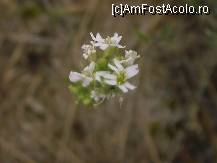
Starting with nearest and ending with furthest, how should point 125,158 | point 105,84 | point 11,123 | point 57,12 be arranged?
point 105,84 < point 125,158 < point 11,123 < point 57,12

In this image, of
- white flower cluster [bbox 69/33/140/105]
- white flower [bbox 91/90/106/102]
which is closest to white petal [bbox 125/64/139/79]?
white flower cluster [bbox 69/33/140/105]

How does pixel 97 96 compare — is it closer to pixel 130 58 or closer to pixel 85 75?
pixel 85 75

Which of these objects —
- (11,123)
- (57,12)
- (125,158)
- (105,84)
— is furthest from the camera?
(57,12)

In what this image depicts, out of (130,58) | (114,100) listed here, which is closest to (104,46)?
(130,58)

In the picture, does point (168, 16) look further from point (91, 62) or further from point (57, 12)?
point (91, 62)

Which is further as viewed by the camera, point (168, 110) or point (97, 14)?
point (97, 14)

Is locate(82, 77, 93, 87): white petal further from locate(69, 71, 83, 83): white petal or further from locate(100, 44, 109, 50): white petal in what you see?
locate(100, 44, 109, 50): white petal

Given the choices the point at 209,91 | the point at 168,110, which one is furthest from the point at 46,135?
the point at 209,91

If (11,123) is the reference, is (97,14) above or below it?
above
